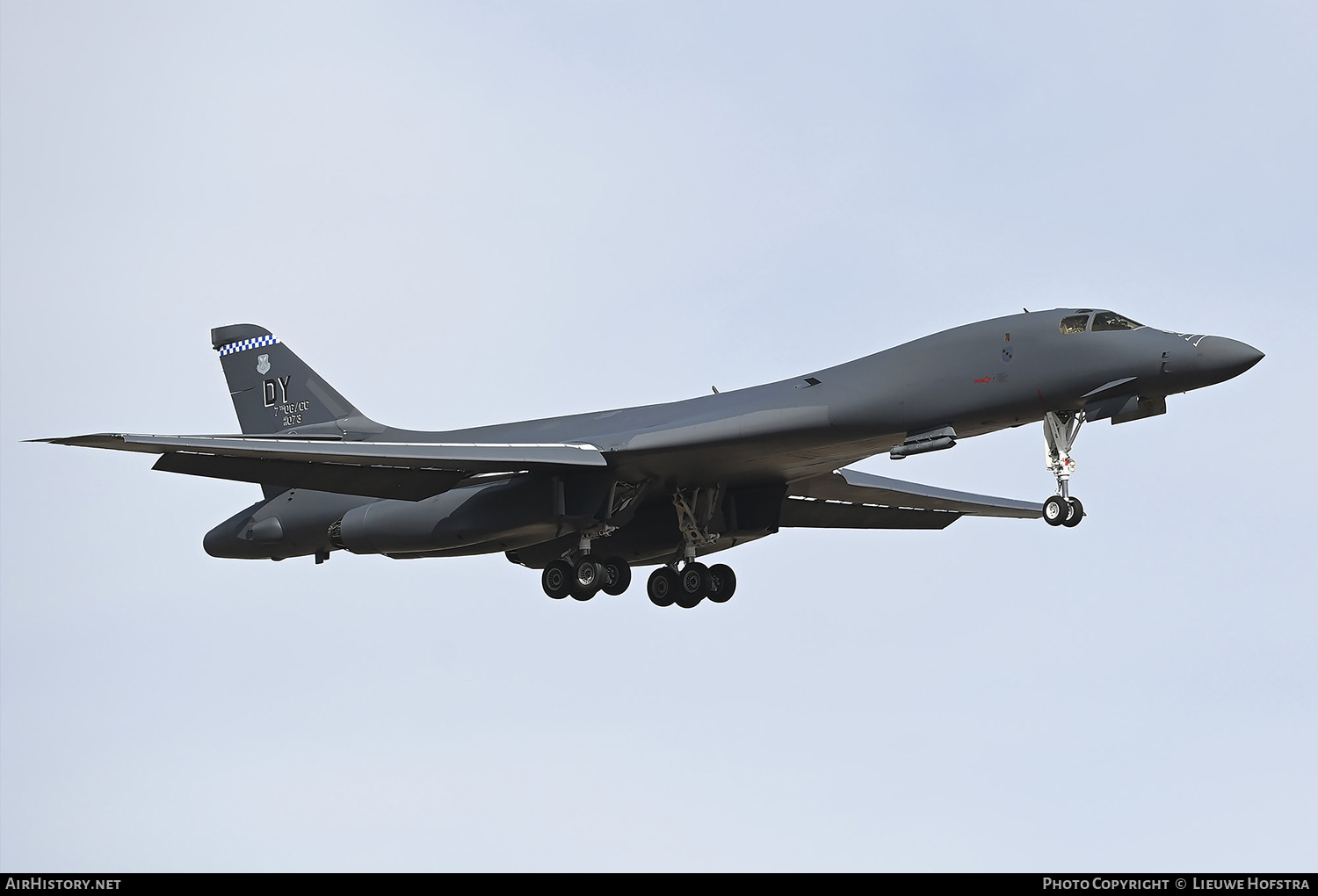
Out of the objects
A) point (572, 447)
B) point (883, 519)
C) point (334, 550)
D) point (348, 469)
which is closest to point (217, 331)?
point (334, 550)

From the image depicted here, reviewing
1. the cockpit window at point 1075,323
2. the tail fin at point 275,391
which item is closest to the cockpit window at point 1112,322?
the cockpit window at point 1075,323

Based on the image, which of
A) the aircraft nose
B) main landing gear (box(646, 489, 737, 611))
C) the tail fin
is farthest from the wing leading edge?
the aircraft nose

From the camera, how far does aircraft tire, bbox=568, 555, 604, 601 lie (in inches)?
1221

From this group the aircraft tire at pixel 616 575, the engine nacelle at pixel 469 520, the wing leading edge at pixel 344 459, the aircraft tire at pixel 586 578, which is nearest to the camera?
the wing leading edge at pixel 344 459

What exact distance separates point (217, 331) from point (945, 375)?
16.8 m

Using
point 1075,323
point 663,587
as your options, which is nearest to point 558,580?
point 663,587

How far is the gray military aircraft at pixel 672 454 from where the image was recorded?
2714 cm

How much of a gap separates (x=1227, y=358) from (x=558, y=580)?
12.0 m

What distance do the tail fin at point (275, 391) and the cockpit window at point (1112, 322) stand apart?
14.7 m

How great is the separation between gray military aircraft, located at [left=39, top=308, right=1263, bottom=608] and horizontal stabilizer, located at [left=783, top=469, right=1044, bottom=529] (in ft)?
0.22

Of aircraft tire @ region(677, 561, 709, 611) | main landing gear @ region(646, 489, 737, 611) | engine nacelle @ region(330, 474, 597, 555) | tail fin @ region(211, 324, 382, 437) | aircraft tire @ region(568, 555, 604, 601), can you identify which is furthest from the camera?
tail fin @ region(211, 324, 382, 437)

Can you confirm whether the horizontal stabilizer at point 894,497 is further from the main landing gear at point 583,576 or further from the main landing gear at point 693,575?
the main landing gear at point 583,576

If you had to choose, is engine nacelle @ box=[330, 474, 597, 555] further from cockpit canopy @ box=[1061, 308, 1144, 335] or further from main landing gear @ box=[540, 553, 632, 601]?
cockpit canopy @ box=[1061, 308, 1144, 335]

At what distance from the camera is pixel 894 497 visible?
115 ft
